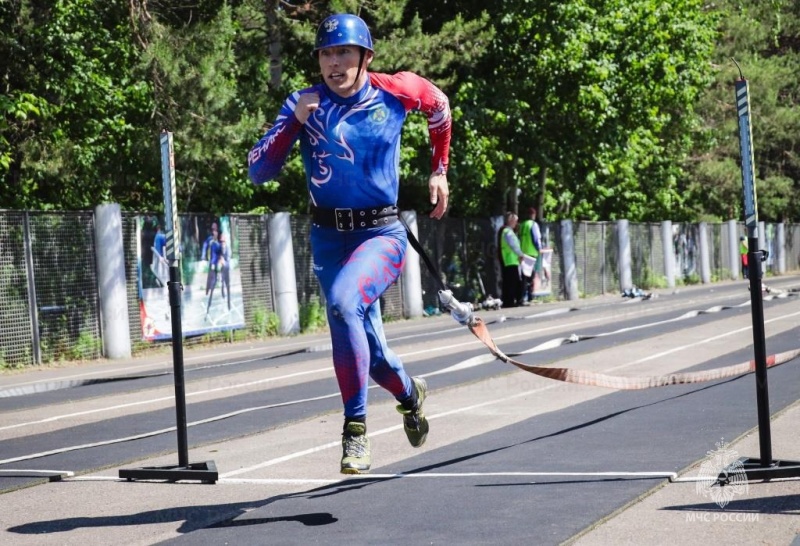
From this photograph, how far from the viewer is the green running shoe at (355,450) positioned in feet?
19.1

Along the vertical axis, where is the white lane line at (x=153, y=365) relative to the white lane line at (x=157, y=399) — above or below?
below

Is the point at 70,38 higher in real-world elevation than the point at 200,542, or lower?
higher

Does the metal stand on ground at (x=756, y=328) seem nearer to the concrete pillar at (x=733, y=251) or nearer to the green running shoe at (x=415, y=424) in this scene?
the green running shoe at (x=415, y=424)

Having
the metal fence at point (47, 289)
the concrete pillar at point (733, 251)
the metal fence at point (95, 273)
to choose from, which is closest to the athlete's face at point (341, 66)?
the metal fence at point (95, 273)

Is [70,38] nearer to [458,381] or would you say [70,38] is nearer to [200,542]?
[458,381]

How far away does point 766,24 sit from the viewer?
66.6 metres

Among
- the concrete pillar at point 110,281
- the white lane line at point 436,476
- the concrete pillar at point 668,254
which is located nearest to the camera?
the white lane line at point 436,476

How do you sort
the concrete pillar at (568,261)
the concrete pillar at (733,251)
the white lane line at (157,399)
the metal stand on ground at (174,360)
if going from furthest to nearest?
1. the concrete pillar at (733,251)
2. the concrete pillar at (568,261)
3. the white lane line at (157,399)
4. the metal stand on ground at (174,360)

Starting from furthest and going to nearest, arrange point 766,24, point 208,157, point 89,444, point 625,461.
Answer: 1. point 766,24
2. point 208,157
3. point 89,444
4. point 625,461

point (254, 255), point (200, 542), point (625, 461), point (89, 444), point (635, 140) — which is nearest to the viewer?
point (200, 542)

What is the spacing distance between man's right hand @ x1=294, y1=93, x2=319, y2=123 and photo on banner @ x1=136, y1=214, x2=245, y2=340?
13636 mm

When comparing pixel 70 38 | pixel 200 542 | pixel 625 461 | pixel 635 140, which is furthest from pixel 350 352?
pixel 635 140

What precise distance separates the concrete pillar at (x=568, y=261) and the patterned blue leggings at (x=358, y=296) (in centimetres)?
3116

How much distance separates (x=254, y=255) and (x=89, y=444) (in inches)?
573
